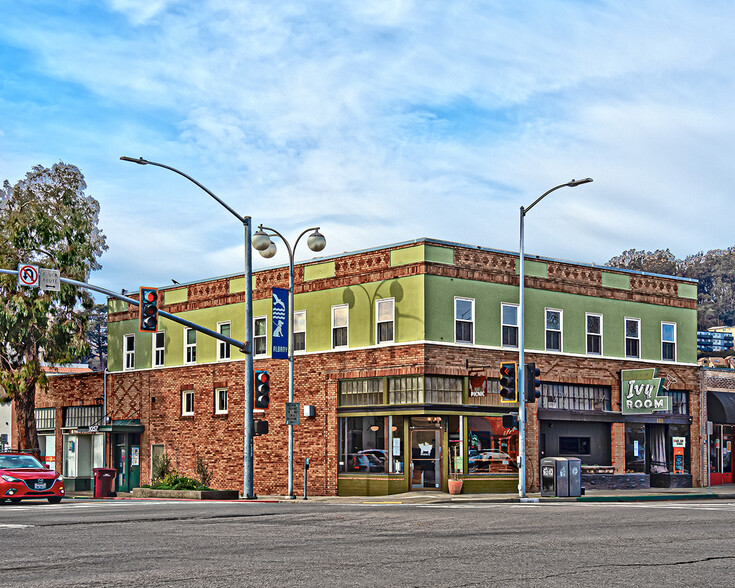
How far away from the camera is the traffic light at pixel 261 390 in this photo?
32.2 meters

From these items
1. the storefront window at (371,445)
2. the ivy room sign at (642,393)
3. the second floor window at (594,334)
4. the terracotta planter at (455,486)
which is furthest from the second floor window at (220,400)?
the ivy room sign at (642,393)

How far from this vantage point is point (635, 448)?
138 feet

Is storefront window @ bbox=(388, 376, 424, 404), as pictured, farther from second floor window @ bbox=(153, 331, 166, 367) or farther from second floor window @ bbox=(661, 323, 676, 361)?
second floor window @ bbox=(153, 331, 166, 367)

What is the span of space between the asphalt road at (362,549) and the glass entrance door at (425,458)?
50.5ft

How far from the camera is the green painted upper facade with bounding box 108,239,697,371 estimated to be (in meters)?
37.0

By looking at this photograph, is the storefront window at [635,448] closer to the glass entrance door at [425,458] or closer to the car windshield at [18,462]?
the glass entrance door at [425,458]

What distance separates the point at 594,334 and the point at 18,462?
22.0 m

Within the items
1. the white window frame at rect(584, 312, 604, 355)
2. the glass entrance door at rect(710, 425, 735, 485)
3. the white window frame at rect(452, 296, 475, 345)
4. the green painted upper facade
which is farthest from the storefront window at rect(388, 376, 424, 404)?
the glass entrance door at rect(710, 425, 735, 485)

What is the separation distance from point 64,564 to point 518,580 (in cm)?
492

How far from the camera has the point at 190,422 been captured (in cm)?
4522

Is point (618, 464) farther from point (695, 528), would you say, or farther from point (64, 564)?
point (64, 564)

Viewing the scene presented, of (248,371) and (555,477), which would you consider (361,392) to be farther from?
(555,477)

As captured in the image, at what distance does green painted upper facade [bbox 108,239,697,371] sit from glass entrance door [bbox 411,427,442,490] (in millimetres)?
3265

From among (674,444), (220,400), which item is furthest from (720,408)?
(220,400)
